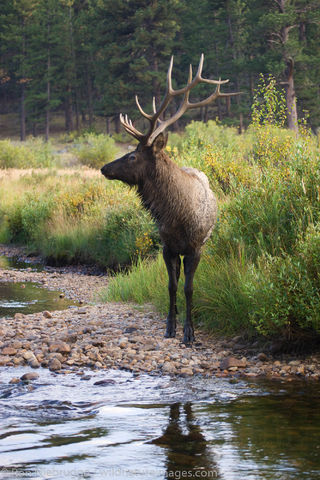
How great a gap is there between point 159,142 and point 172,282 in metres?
1.64

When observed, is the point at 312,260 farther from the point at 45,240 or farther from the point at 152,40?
the point at 152,40

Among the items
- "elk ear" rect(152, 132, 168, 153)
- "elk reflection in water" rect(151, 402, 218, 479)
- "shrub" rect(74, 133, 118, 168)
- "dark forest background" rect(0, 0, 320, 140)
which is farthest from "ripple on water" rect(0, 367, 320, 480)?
"shrub" rect(74, 133, 118, 168)

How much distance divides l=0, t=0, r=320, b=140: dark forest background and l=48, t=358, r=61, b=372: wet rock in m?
26.5

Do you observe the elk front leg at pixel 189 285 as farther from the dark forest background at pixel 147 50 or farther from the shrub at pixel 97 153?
the shrub at pixel 97 153

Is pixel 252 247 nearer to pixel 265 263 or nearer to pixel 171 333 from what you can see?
pixel 265 263

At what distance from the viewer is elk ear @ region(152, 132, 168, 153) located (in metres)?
6.97

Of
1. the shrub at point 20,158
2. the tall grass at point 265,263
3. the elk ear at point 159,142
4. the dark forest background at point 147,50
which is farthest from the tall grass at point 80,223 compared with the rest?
the dark forest background at point 147,50

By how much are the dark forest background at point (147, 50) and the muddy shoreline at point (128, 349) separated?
24.6 m

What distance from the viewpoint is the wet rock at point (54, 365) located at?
21.4 ft

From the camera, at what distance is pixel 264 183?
8.33 metres

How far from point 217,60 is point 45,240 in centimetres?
3828

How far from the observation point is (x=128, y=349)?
280 inches

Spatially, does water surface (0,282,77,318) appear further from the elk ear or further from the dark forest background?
the dark forest background

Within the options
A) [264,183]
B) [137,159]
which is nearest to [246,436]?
[137,159]
